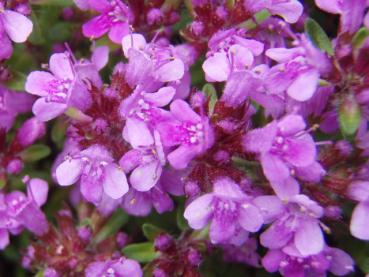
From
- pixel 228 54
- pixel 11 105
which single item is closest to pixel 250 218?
pixel 228 54

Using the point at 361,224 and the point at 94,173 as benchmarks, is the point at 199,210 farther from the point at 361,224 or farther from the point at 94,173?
the point at 361,224

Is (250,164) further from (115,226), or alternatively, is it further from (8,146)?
(8,146)

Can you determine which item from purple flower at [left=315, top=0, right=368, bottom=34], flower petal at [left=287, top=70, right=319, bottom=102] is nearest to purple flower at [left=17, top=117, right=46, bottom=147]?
flower petal at [left=287, top=70, right=319, bottom=102]

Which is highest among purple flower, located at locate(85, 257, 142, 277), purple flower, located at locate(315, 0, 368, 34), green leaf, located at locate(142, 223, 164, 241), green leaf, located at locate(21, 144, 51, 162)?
purple flower, located at locate(315, 0, 368, 34)

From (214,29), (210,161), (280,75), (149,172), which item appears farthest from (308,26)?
(149,172)

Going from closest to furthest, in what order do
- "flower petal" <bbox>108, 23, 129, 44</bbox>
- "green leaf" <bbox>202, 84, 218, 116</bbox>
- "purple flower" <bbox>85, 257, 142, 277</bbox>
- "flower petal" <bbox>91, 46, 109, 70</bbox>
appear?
"green leaf" <bbox>202, 84, 218, 116</bbox> → "purple flower" <bbox>85, 257, 142, 277</bbox> → "flower petal" <bbox>108, 23, 129, 44</bbox> → "flower petal" <bbox>91, 46, 109, 70</bbox>

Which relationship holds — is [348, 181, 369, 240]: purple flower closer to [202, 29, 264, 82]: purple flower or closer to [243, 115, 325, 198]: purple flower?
[243, 115, 325, 198]: purple flower
